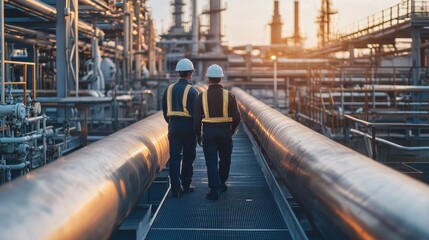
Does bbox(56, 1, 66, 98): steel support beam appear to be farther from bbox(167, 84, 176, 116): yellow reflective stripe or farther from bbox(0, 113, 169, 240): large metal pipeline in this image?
bbox(0, 113, 169, 240): large metal pipeline

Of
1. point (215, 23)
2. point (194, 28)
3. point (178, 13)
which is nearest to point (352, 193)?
point (194, 28)

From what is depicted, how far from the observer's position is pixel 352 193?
300 cm

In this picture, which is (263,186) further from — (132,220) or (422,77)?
(422,77)

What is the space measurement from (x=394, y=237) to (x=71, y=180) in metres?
1.82

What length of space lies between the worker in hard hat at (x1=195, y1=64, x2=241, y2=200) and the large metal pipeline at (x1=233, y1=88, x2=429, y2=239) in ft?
4.17

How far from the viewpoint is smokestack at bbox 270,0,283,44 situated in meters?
57.9

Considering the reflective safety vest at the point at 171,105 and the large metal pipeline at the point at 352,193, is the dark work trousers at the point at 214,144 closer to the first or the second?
the reflective safety vest at the point at 171,105

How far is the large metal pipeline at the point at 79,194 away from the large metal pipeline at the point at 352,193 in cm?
135

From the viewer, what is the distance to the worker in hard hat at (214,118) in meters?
6.08

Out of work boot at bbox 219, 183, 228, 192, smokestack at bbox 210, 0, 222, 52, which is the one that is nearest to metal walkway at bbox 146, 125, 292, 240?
work boot at bbox 219, 183, 228, 192

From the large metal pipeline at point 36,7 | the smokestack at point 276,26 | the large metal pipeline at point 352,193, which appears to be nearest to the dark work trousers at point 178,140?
the large metal pipeline at point 352,193

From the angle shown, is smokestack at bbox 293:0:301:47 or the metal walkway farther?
smokestack at bbox 293:0:301:47

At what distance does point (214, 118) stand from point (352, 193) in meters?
3.21

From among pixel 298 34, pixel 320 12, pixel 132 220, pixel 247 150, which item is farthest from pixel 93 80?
pixel 298 34
